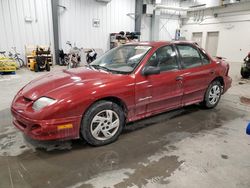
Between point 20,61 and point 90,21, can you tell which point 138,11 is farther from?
point 20,61

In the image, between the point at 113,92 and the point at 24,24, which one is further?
the point at 24,24

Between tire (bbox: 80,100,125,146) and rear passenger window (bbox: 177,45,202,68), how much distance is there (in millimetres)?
1361

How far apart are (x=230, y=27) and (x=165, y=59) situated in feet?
33.4

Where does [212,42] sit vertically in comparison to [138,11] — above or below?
below

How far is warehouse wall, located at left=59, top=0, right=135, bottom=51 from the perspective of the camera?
9445mm

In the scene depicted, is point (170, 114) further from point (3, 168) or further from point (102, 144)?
point (3, 168)

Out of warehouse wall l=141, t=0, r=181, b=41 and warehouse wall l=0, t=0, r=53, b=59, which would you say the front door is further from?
warehouse wall l=141, t=0, r=181, b=41

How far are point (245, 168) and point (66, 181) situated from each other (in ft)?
5.71

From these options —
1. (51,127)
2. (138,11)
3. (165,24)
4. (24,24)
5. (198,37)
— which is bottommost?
(51,127)

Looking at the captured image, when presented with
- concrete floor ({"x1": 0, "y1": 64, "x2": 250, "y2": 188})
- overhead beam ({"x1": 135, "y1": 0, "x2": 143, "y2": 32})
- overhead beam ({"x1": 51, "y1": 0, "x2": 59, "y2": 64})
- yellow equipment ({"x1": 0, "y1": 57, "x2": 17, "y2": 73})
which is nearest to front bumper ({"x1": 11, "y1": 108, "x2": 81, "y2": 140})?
concrete floor ({"x1": 0, "y1": 64, "x2": 250, "y2": 188})

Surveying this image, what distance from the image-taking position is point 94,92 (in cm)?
213

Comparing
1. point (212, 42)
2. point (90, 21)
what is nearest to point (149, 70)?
point (90, 21)

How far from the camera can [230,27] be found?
1089 centimetres

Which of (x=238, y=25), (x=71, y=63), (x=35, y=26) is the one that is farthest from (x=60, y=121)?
(x=238, y=25)
